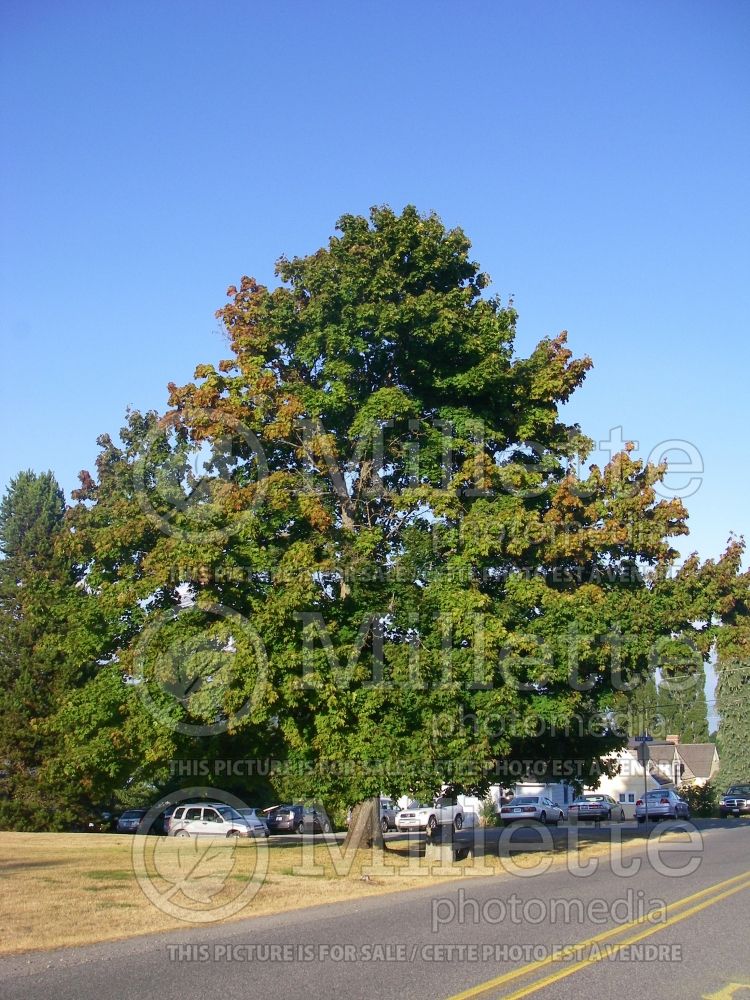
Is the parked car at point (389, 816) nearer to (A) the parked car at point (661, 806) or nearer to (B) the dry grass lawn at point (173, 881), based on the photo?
(A) the parked car at point (661, 806)

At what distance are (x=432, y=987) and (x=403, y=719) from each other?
11.5 meters

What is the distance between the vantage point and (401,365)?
24062 mm

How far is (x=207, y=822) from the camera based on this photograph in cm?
3750

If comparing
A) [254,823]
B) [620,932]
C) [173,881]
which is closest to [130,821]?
[254,823]

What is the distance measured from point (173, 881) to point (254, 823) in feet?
69.4

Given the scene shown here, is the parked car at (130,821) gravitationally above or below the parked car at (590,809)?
below

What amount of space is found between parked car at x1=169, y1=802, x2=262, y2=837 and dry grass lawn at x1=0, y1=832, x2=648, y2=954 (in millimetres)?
9388

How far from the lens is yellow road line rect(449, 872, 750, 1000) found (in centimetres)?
874

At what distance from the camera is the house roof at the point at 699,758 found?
83625 millimetres

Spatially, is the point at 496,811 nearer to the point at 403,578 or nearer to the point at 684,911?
the point at 403,578

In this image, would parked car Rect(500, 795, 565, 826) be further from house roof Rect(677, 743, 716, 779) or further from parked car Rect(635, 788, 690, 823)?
house roof Rect(677, 743, 716, 779)

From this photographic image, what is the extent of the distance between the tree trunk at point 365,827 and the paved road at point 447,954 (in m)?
7.26

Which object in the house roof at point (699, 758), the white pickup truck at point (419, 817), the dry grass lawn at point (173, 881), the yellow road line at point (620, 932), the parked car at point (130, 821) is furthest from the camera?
the house roof at point (699, 758)

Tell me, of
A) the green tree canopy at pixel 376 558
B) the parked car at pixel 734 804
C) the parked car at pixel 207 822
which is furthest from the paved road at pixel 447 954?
the parked car at pixel 734 804
